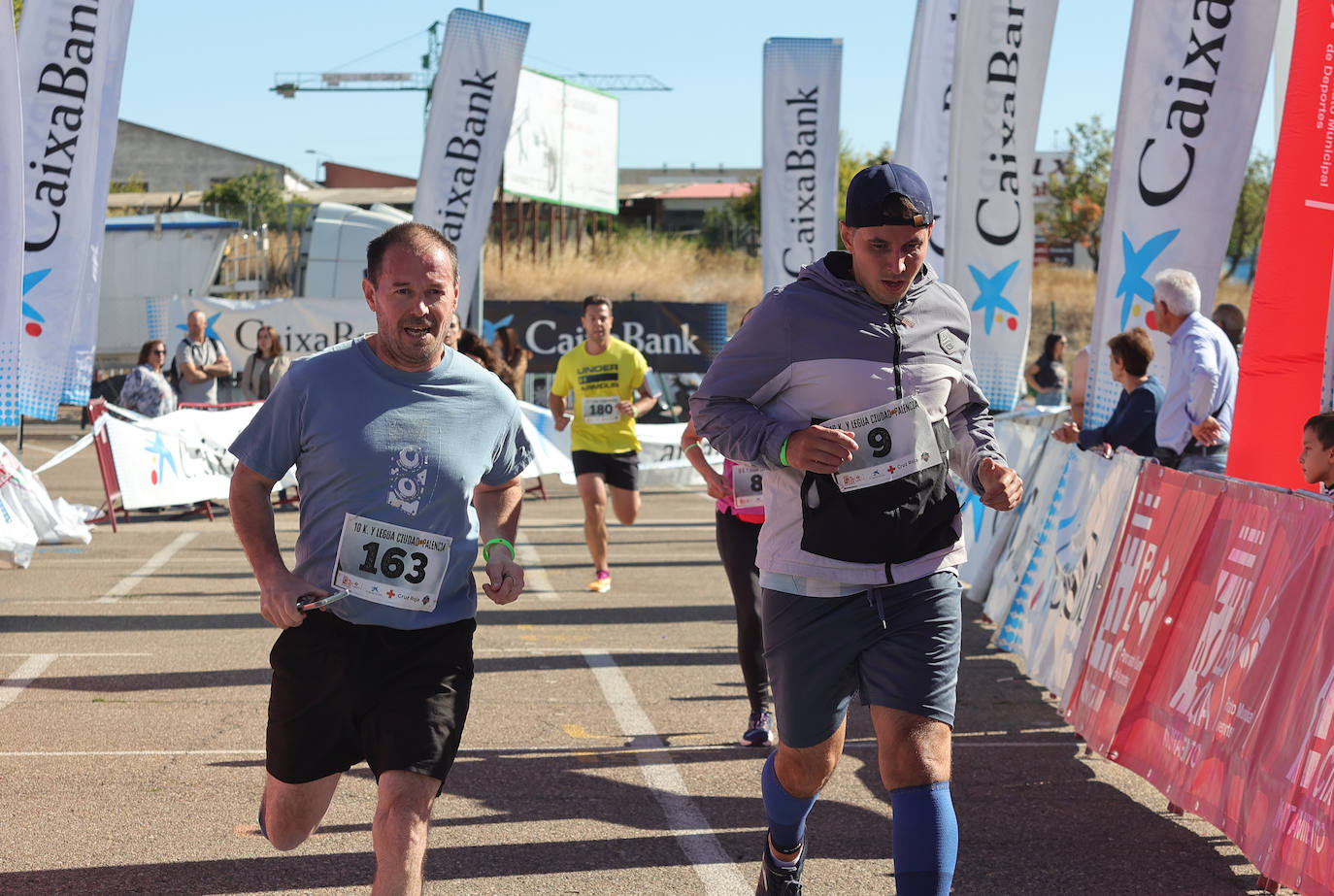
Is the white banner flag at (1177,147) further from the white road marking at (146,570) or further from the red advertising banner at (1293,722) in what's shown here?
the white road marking at (146,570)

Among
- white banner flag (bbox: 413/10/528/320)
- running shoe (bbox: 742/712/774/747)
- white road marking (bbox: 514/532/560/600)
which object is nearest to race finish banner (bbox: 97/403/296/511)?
white banner flag (bbox: 413/10/528/320)

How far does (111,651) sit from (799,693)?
5.81m

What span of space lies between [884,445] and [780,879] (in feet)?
4.29

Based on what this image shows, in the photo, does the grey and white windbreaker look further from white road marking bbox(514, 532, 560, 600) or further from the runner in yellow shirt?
the runner in yellow shirt

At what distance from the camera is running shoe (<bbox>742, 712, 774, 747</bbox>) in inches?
262

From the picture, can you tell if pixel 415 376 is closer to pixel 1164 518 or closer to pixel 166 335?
pixel 1164 518

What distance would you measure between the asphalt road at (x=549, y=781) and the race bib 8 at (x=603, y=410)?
1449 millimetres

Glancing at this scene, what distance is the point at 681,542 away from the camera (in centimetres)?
1470

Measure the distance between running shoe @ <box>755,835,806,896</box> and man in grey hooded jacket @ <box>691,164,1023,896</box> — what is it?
0.14 metres

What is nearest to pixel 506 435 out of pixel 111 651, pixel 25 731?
pixel 25 731

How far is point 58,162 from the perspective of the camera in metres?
11.5

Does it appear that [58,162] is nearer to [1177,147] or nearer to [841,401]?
[1177,147]

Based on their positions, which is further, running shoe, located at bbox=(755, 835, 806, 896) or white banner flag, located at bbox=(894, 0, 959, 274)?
white banner flag, located at bbox=(894, 0, 959, 274)

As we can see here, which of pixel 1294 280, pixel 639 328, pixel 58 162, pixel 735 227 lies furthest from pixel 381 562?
pixel 735 227
